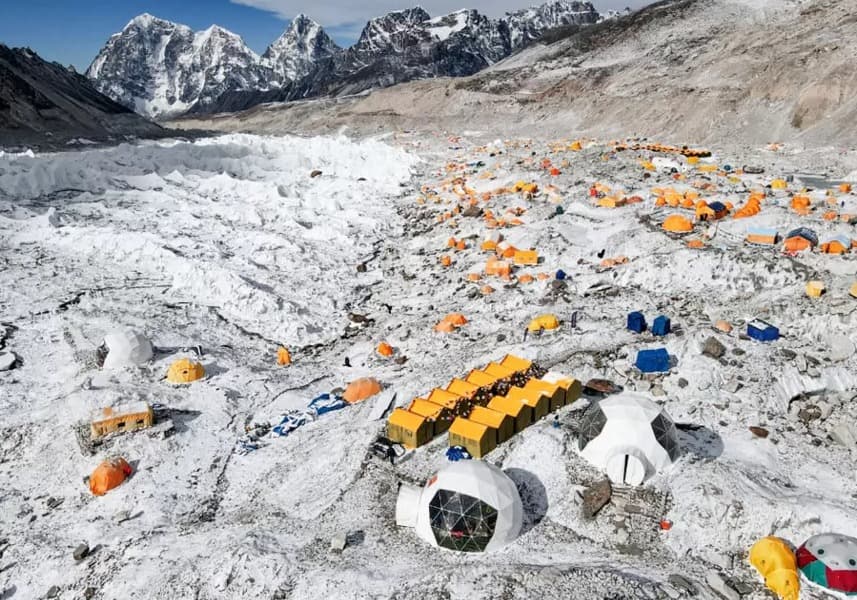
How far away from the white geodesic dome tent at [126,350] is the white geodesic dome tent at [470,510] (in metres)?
7.87

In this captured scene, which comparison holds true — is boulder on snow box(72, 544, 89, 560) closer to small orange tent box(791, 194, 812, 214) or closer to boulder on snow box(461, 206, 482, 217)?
boulder on snow box(461, 206, 482, 217)

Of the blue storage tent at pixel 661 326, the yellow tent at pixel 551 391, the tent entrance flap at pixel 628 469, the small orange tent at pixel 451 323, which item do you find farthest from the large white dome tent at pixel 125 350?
the blue storage tent at pixel 661 326

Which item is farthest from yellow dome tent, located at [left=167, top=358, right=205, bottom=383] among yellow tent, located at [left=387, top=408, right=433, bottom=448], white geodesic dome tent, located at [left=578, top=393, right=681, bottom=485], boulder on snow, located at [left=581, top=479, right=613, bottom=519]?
boulder on snow, located at [left=581, top=479, right=613, bottom=519]

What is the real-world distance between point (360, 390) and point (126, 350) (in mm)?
5190

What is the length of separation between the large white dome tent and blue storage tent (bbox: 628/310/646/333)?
1051cm

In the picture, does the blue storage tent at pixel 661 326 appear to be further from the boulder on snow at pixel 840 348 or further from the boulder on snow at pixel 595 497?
the boulder on snow at pixel 595 497

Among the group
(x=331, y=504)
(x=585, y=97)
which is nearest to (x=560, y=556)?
(x=331, y=504)

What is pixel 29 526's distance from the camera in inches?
348

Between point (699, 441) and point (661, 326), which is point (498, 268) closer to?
point (661, 326)

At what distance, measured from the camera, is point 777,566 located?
6.87m

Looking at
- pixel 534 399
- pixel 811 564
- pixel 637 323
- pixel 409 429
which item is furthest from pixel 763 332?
pixel 409 429

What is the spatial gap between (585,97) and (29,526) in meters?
56.1

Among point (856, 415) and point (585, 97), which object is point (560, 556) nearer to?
point (856, 415)

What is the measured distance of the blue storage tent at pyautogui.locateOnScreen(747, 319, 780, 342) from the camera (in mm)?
11656
